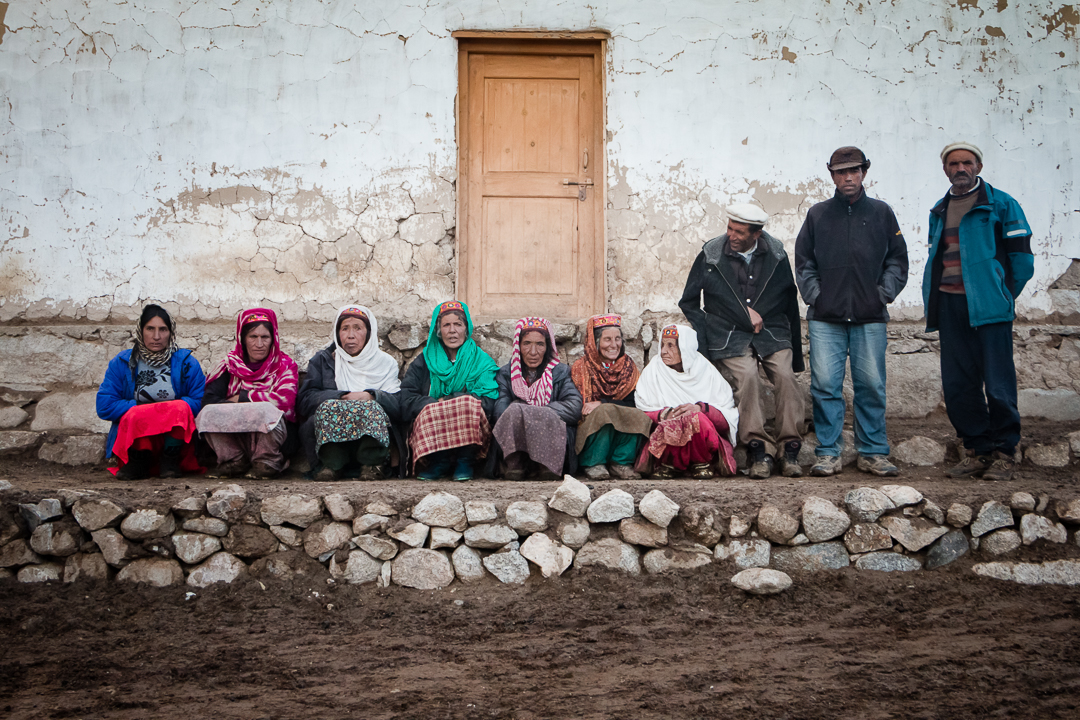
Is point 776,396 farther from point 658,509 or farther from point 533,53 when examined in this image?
point 533,53

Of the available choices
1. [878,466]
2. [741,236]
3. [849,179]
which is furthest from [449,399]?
[849,179]

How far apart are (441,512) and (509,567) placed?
0.39 m

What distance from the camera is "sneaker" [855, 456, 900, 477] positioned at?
14.7ft

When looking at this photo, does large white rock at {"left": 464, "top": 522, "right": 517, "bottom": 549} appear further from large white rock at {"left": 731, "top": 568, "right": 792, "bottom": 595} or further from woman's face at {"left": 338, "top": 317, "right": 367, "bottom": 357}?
woman's face at {"left": 338, "top": 317, "right": 367, "bottom": 357}

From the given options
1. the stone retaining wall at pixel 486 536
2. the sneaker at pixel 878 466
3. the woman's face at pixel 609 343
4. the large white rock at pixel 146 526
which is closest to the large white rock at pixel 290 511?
the stone retaining wall at pixel 486 536

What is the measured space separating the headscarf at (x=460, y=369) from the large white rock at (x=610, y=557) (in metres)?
1.24

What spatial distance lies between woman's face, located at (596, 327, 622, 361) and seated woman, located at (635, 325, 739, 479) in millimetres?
211

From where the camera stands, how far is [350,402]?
14.4 ft

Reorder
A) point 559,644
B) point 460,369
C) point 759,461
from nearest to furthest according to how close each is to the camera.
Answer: point 559,644
point 759,461
point 460,369

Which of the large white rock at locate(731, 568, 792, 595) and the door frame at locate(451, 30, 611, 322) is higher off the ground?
the door frame at locate(451, 30, 611, 322)

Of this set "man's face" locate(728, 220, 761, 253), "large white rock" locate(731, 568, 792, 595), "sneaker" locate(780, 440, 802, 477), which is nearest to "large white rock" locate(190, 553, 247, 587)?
"large white rock" locate(731, 568, 792, 595)

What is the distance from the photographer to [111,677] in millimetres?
2881

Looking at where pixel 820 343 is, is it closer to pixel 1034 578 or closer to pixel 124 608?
pixel 1034 578

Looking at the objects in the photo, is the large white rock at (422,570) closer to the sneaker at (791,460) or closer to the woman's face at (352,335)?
the woman's face at (352,335)
